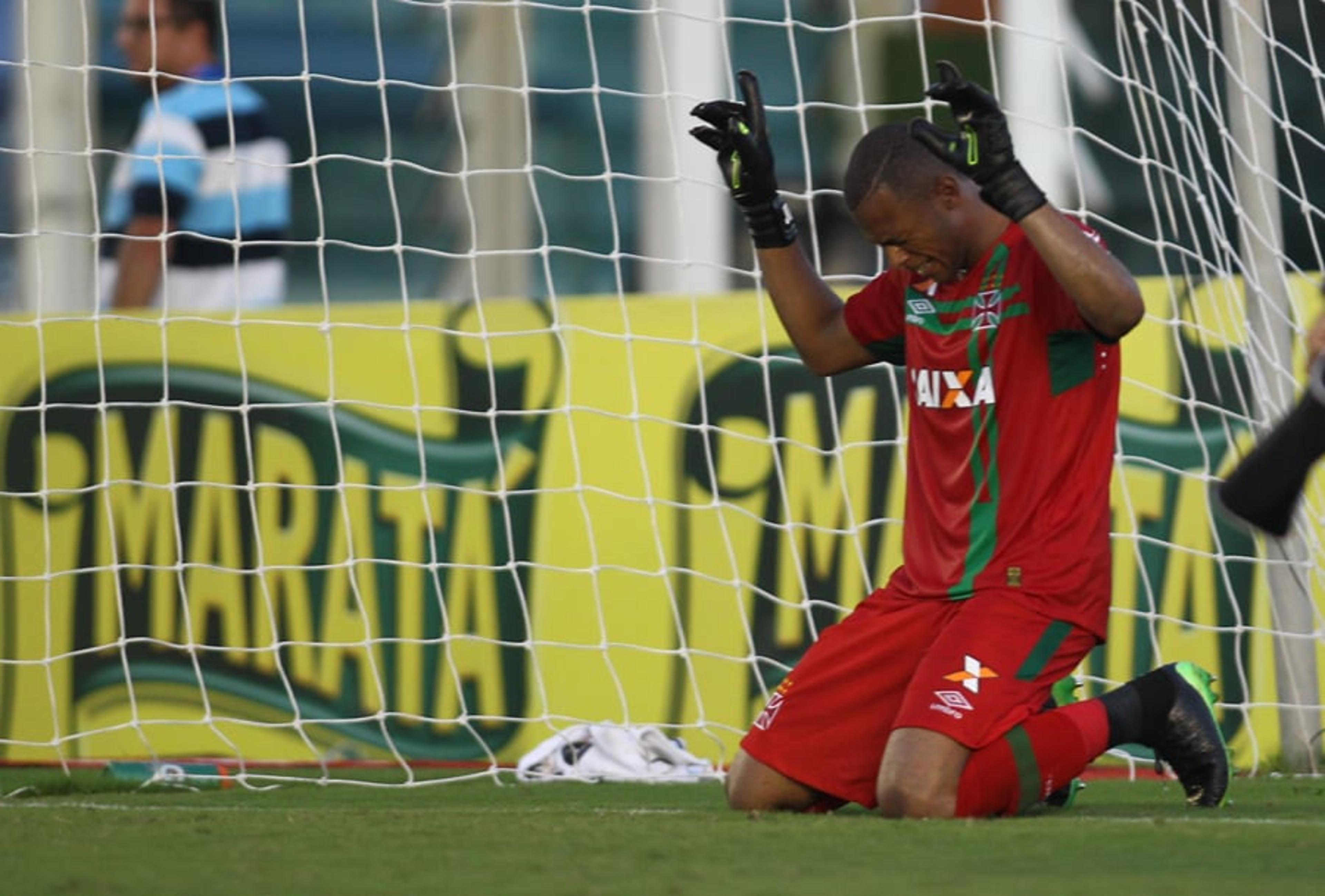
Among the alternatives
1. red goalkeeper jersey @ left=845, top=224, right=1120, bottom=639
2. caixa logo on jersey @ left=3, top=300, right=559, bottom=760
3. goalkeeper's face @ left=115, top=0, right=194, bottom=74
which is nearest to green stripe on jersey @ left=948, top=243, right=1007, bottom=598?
red goalkeeper jersey @ left=845, top=224, right=1120, bottom=639

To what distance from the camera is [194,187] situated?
640cm

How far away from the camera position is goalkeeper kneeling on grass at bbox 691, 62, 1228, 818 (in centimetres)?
411

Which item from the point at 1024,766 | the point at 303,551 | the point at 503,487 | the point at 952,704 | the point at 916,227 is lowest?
the point at 1024,766

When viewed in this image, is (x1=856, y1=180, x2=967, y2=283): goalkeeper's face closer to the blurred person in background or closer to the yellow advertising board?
the yellow advertising board

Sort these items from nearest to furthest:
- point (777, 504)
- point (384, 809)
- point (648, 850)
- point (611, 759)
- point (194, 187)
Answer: point (648, 850), point (384, 809), point (611, 759), point (777, 504), point (194, 187)

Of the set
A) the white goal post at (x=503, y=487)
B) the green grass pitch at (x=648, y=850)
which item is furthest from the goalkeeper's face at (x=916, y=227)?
the white goal post at (x=503, y=487)

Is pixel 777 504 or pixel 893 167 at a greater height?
pixel 893 167

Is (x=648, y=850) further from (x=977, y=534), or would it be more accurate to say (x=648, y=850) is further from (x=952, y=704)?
(x=977, y=534)

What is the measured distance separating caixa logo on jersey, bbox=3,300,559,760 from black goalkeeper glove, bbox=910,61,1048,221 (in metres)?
2.23

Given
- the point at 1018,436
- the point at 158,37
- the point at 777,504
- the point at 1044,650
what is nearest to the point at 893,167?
the point at 1018,436

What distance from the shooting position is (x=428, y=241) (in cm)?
1004

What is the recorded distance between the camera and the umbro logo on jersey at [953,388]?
431 centimetres

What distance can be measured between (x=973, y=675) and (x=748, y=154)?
1083 mm

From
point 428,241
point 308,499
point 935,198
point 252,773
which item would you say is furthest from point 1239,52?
point 428,241
